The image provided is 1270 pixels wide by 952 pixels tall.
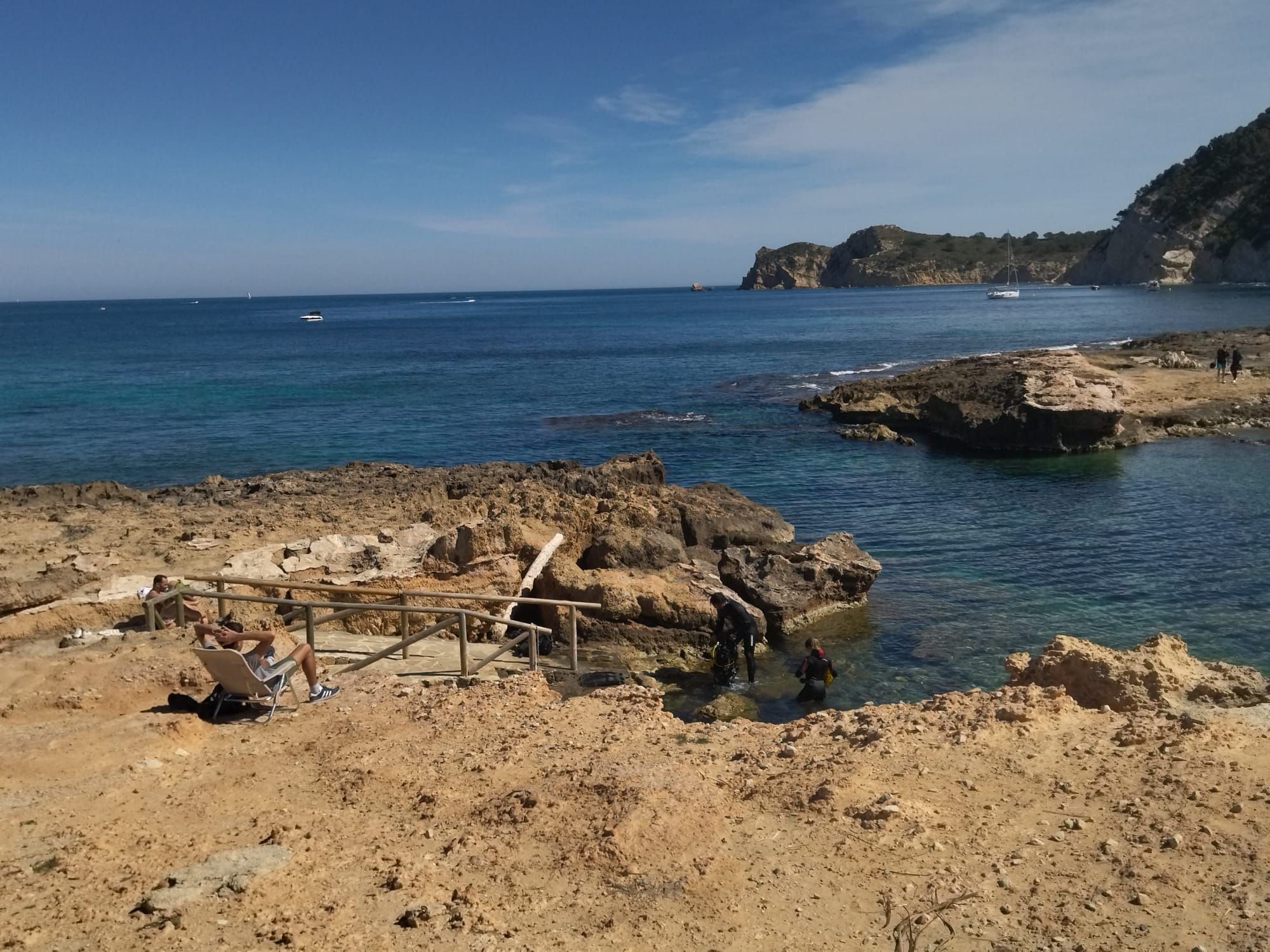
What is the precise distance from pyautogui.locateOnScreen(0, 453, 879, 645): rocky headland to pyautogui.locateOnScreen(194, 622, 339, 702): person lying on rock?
3.63 m

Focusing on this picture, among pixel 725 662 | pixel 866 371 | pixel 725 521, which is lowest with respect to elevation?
pixel 725 662

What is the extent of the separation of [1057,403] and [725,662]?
23136 mm

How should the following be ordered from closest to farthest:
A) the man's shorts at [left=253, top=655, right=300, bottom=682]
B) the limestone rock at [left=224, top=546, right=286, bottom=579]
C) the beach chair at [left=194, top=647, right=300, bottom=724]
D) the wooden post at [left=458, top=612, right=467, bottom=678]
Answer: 1. the beach chair at [left=194, top=647, right=300, bottom=724]
2. the man's shorts at [left=253, top=655, right=300, bottom=682]
3. the wooden post at [left=458, top=612, right=467, bottom=678]
4. the limestone rock at [left=224, top=546, right=286, bottom=579]

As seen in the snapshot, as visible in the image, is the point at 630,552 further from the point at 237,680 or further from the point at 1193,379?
the point at 1193,379

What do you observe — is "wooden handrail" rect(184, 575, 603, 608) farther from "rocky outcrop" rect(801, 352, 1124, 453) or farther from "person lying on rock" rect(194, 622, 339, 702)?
"rocky outcrop" rect(801, 352, 1124, 453)

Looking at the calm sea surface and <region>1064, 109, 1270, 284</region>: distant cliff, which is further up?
<region>1064, 109, 1270, 284</region>: distant cliff

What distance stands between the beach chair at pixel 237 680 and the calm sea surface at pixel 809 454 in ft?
22.3

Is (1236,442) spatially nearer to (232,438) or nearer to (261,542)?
(261,542)

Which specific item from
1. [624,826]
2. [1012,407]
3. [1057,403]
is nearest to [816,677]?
[624,826]

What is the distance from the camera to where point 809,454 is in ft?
109

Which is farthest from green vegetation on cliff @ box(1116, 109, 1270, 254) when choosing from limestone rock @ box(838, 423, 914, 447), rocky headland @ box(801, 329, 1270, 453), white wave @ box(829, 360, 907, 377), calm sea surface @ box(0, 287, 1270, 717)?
limestone rock @ box(838, 423, 914, 447)

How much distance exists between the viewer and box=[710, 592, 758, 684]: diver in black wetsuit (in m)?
14.4

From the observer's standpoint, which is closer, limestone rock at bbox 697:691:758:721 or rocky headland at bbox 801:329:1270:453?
limestone rock at bbox 697:691:758:721

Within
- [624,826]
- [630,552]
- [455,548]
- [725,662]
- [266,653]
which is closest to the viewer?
[624,826]
